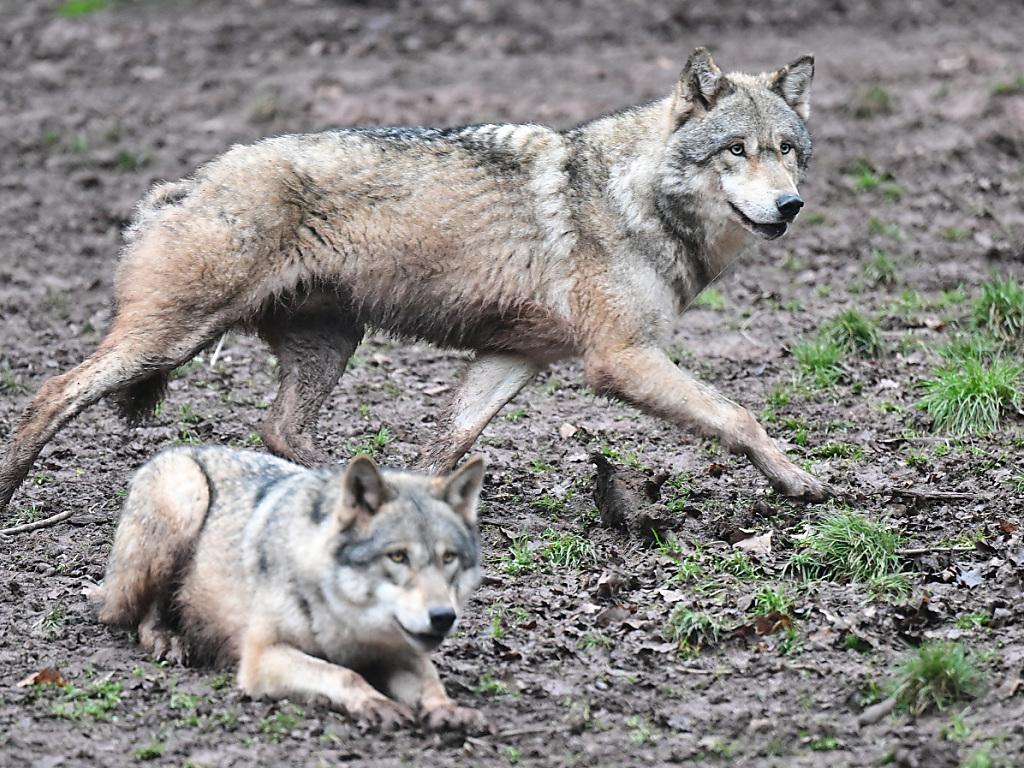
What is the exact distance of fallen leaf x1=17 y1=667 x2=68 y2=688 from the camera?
5469mm

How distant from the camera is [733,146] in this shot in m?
7.34

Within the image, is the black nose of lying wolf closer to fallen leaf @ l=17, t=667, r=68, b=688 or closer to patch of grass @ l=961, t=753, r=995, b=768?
patch of grass @ l=961, t=753, r=995, b=768

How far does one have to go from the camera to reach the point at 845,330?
966 centimetres

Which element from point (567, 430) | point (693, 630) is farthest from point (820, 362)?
point (693, 630)

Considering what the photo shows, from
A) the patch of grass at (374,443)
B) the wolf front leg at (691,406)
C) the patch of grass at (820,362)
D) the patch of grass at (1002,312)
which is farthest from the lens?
the patch of grass at (1002,312)

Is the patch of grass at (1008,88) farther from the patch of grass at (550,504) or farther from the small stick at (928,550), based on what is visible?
the small stick at (928,550)

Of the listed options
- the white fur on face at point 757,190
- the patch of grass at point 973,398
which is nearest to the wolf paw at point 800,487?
the white fur on face at point 757,190

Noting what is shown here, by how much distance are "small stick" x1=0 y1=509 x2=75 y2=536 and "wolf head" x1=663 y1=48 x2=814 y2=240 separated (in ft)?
12.3

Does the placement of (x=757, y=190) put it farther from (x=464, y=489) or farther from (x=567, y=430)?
(x=464, y=489)

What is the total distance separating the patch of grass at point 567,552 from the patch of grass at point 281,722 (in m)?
2.01

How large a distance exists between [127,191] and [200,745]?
924cm

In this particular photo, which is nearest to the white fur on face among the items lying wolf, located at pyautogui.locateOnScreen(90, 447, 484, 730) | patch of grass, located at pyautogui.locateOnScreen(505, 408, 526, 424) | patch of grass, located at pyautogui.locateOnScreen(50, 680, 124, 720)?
patch of grass, located at pyautogui.locateOnScreen(505, 408, 526, 424)

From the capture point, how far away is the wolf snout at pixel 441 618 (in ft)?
14.9

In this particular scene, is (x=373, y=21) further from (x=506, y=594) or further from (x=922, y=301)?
(x=506, y=594)
